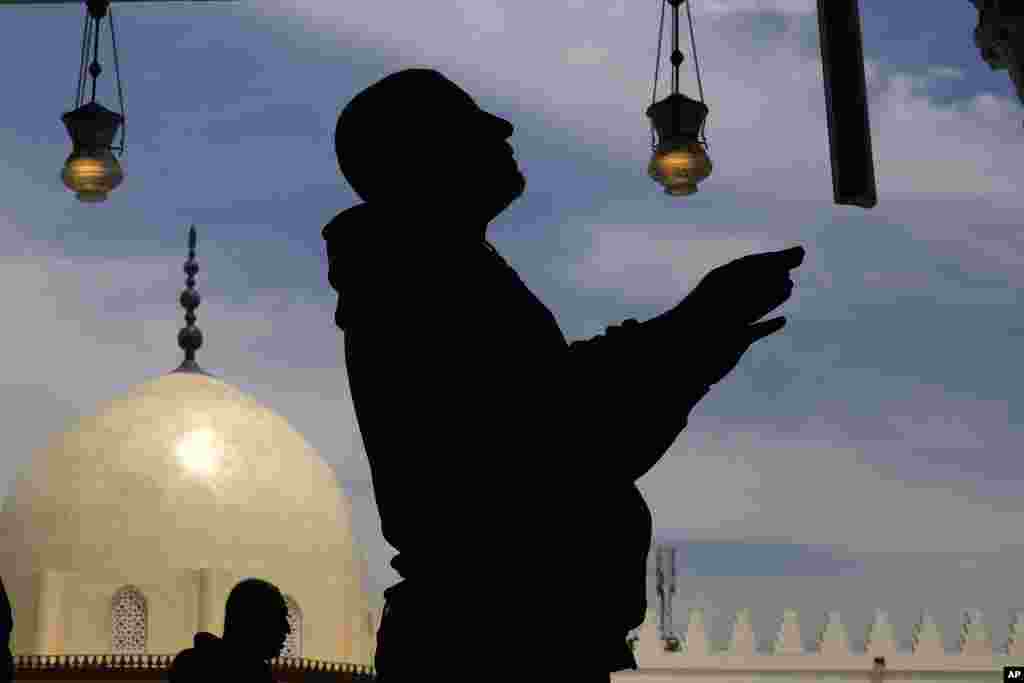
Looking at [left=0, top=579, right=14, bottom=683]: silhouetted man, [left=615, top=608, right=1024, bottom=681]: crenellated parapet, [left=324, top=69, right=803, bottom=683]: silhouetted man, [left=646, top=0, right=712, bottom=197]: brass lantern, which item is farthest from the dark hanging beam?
[left=615, top=608, right=1024, bottom=681]: crenellated parapet

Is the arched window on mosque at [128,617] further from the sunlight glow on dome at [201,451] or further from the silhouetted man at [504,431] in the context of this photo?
the silhouetted man at [504,431]

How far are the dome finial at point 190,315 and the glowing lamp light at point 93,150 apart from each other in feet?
67.2

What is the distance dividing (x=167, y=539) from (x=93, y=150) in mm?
18443

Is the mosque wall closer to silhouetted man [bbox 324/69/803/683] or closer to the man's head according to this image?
the man's head

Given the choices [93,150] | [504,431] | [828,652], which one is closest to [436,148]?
[504,431]

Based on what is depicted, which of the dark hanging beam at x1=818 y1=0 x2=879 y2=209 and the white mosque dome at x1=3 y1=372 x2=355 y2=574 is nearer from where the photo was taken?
the dark hanging beam at x1=818 y1=0 x2=879 y2=209

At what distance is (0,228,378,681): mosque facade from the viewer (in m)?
28.9

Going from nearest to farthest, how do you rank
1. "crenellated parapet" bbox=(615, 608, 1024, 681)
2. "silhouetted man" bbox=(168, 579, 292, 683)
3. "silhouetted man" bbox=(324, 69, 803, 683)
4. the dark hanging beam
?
"silhouetted man" bbox=(324, 69, 803, 683) < the dark hanging beam < "silhouetted man" bbox=(168, 579, 292, 683) < "crenellated parapet" bbox=(615, 608, 1024, 681)

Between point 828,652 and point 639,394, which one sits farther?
point 828,652

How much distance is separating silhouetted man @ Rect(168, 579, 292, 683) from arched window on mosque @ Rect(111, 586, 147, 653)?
25.6 metres

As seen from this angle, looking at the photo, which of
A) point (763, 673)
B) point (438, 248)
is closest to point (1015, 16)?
point (438, 248)

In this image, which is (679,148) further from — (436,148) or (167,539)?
(167,539)

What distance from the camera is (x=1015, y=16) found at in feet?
19.8

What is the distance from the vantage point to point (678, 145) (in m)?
11.6
